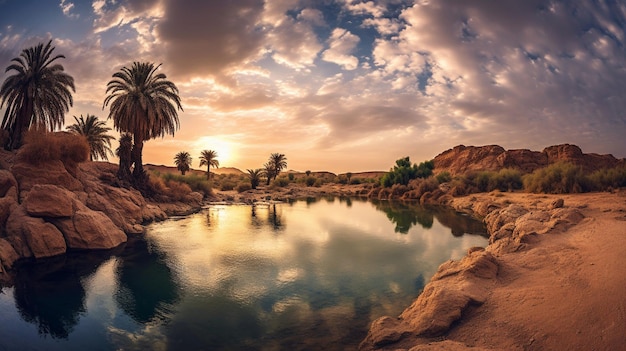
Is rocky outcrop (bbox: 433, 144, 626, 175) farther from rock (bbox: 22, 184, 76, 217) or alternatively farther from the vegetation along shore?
rock (bbox: 22, 184, 76, 217)

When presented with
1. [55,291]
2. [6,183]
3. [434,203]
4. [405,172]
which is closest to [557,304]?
[55,291]

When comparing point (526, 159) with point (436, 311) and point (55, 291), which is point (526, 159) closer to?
point (436, 311)

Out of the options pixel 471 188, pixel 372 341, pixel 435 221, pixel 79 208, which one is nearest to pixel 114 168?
pixel 79 208

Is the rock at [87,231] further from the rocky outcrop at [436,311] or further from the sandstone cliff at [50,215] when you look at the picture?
the rocky outcrop at [436,311]

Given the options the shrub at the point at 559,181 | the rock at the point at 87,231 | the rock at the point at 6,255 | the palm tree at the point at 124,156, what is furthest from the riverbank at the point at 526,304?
the palm tree at the point at 124,156

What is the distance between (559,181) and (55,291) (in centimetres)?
3381

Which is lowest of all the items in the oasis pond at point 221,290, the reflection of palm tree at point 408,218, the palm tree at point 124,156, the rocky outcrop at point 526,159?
the oasis pond at point 221,290

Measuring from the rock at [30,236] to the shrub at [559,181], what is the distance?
33442 mm

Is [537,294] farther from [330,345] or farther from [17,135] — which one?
[17,135]

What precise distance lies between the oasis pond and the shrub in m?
13.8

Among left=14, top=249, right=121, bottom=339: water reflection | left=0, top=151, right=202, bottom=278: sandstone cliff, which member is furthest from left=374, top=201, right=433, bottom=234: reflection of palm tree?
left=14, top=249, right=121, bottom=339: water reflection

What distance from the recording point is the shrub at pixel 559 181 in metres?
26.3

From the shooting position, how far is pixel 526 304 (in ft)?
20.9

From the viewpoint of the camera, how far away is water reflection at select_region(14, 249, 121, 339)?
8.04 metres
